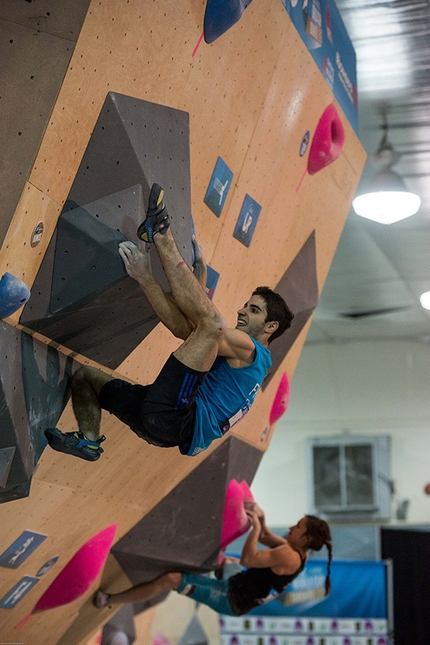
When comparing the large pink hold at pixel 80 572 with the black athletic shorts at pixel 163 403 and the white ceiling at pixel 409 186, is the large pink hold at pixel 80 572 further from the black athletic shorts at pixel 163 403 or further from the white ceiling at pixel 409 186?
the white ceiling at pixel 409 186

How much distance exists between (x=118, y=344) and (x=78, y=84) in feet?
3.78

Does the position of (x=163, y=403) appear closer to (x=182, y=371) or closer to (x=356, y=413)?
(x=182, y=371)

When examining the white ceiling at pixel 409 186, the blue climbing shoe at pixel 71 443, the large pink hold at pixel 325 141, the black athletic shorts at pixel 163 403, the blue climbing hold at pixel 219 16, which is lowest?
the blue climbing shoe at pixel 71 443

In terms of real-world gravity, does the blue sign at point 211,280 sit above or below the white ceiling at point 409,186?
below

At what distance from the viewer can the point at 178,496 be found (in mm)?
4875

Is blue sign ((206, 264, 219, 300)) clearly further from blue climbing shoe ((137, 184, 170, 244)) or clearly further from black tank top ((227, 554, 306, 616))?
black tank top ((227, 554, 306, 616))

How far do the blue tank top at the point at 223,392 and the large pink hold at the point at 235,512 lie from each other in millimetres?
1858

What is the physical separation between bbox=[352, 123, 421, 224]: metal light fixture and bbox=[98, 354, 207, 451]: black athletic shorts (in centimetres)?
289

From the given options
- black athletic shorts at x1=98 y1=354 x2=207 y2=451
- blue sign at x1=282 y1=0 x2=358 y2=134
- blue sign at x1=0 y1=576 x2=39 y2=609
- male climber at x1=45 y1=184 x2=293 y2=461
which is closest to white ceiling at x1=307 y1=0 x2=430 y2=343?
blue sign at x1=282 y1=0 x2=358 y2=134

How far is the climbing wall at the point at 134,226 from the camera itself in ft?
8.91

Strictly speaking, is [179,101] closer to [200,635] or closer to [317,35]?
[317,35]

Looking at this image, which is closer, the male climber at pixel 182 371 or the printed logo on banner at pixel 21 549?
the male climber at pixel 182 371

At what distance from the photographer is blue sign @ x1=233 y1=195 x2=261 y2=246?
3926 millimetres

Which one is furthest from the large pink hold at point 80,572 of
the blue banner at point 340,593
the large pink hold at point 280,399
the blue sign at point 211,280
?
the blue banner at point 340,593
